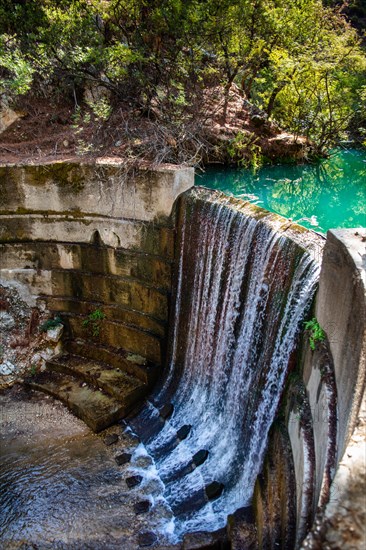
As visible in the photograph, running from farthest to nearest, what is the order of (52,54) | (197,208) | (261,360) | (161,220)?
(52,54) < (161,220) < (197,208) < (261,360)

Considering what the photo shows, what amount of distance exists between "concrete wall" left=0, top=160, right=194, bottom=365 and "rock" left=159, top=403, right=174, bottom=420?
2.60ft

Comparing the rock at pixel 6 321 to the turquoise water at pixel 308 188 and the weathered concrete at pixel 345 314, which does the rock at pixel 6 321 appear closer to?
the turquoise water at pixel 308 188

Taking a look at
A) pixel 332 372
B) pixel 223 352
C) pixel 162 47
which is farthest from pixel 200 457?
pixel 162 47

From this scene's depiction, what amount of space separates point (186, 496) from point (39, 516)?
1747 millimetres

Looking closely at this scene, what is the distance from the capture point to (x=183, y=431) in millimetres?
5824

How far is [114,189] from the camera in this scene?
6512mm

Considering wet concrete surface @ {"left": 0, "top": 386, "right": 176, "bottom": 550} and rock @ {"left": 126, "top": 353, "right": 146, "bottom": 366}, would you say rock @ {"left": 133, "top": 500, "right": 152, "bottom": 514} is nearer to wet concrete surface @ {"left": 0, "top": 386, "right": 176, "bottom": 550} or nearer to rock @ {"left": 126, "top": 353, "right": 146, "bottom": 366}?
wet concrete surface @ {"left": 0, "top": 386, "right": 176, "bottom": 550}

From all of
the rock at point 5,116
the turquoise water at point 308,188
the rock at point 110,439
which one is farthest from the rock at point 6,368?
the turquoise water at point 308,188

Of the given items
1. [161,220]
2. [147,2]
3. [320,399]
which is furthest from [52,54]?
[320,399]

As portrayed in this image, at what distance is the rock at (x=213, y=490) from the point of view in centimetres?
491

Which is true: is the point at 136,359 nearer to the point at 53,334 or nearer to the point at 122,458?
the point at 53,334

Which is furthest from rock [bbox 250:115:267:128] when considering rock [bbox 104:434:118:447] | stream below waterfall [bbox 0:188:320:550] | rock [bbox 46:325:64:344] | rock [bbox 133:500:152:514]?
rock [bbox 133:500:152:514]

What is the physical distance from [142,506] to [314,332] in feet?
9.97

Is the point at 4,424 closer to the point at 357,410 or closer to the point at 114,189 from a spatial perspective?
the point at 114,189
